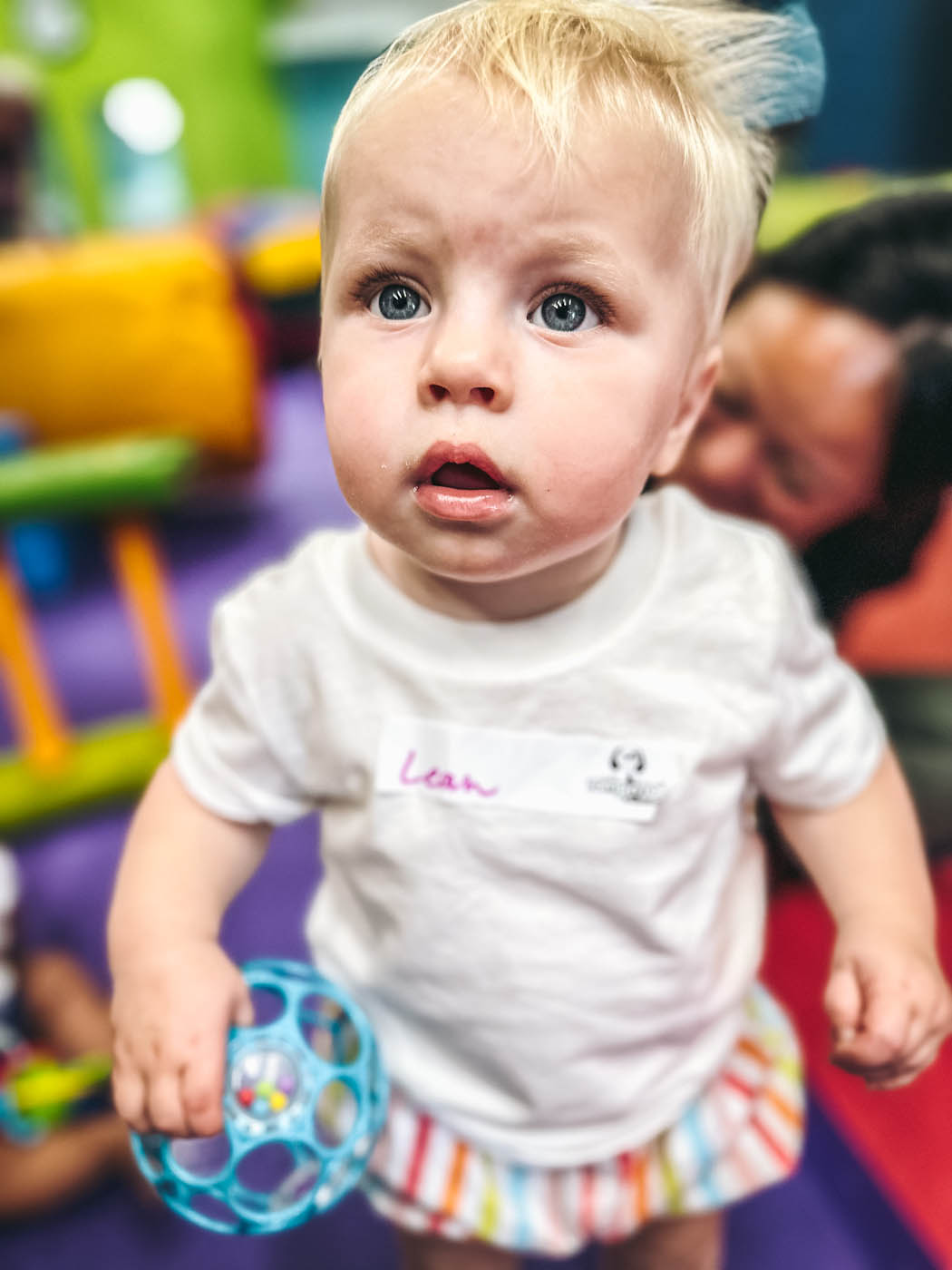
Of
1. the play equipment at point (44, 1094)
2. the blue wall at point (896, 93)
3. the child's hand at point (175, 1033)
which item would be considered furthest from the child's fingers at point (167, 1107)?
the blue wall at point (896, 93)

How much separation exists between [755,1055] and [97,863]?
0.50 meters

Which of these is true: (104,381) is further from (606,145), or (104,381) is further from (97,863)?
(606,145)

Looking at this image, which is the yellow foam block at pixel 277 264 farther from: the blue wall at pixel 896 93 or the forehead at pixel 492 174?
the forehead at pixel 492 174

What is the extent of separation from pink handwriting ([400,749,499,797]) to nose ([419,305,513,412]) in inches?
5.9

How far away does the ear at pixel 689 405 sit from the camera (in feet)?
1.14

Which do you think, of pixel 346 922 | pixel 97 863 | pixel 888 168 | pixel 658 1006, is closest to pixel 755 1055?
pixel 658 1006

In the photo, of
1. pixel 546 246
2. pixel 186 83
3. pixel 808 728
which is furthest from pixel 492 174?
pixel 186 83

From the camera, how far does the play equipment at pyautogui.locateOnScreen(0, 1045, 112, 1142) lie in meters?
0.64

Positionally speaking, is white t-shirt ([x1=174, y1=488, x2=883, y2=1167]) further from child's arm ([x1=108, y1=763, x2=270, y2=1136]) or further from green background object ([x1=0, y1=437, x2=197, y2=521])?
green background object ([x1=0, y1=437, x2=197, y2=521])

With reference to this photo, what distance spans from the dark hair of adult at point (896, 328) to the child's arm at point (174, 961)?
337mm

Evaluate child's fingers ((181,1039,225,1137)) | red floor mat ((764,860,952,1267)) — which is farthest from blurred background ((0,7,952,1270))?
child's fingers ((181,1039,225,1137))

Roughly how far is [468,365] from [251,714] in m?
0.18

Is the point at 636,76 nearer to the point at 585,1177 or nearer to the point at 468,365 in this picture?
the point at 468,365

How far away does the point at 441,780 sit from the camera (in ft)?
1.24
